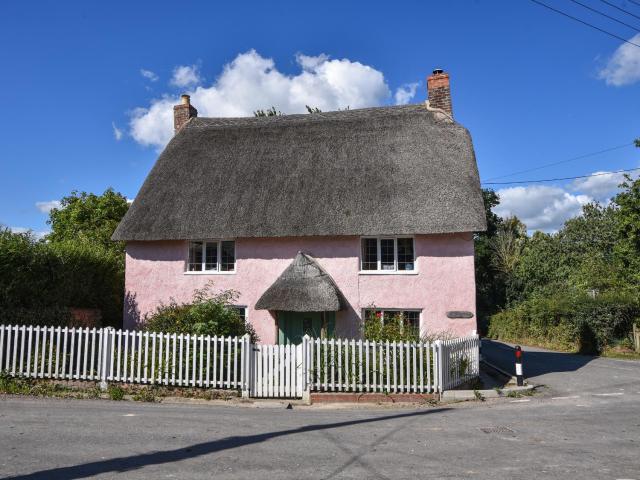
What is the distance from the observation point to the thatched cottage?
14.9 meters

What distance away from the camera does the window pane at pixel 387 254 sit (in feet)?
51.2

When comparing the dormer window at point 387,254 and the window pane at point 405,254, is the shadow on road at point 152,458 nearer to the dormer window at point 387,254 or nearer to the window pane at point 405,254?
the dormer window at point 387,254

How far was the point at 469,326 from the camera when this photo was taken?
14.7 meters

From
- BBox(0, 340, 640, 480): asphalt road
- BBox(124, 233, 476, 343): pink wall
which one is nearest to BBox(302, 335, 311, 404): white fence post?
BBox(0, 340, 640, 480): asphalt road

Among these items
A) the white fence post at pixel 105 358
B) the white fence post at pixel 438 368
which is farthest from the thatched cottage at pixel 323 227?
the white fence post at pixel 105 358

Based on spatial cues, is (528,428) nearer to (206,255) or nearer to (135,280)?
(206,255)

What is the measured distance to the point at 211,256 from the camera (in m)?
16.7

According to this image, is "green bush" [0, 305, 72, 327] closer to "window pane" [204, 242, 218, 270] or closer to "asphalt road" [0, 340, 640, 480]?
"asphalt road" [0, 340, 640, 480]

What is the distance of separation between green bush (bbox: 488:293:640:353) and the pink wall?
1062cm

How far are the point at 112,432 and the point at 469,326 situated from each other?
409 inches

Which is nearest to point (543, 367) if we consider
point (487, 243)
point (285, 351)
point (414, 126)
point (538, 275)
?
point (414, 126)

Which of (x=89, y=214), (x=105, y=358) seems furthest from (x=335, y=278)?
(x=89, y=214)

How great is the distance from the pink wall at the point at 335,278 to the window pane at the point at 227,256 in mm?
354

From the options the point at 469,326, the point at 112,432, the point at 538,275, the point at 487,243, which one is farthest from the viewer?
the point at 487,243
